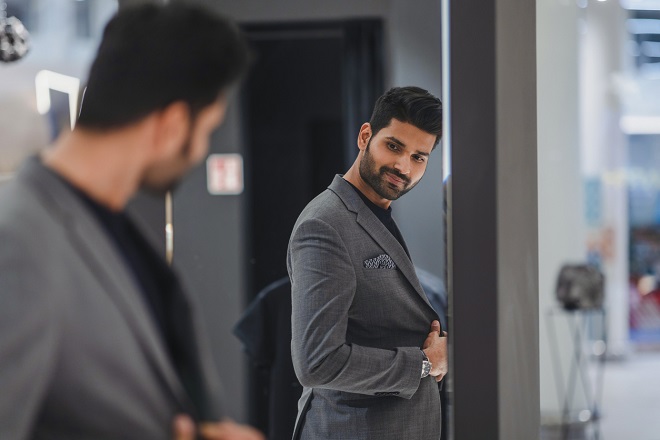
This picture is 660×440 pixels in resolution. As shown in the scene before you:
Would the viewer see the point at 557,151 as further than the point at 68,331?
Yes

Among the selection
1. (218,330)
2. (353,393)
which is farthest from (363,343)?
(218,330)

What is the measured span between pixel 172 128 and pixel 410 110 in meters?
0.63

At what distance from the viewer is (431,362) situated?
1.79 m

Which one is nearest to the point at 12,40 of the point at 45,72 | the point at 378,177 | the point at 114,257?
the point at 45,72

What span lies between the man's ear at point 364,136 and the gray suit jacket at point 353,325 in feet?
0.28

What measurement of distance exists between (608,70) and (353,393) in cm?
811

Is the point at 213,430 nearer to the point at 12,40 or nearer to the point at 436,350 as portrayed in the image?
the point at 436,350

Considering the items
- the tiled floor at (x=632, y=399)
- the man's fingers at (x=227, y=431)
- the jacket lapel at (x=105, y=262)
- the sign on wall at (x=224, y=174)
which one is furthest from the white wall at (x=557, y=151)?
the jacket lapel at (x=105, y=262)

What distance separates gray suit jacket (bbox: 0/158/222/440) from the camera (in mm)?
1135

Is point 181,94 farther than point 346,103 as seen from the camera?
No

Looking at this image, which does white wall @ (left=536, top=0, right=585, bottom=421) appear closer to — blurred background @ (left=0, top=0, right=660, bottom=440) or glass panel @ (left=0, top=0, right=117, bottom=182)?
blurred background @ (left=0, top=0, right=660, bottom=440)

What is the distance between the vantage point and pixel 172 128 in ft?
4.24

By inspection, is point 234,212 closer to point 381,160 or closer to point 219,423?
point 381,160

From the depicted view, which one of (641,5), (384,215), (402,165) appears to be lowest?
(384,215)
